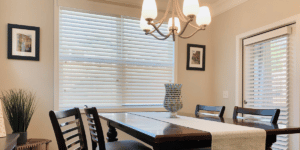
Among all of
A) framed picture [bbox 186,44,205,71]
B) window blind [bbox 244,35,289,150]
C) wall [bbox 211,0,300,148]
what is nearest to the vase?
window blind [bbox 244,35,289,150]

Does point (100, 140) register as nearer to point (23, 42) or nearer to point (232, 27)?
point (23, 42)

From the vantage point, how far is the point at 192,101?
389cm

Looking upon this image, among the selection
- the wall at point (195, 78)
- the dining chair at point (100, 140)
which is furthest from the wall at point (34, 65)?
the wall at point (195, 78)

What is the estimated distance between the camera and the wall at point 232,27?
2.84 metres

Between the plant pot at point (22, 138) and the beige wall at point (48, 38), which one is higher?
the beige wall at point (48, 38)

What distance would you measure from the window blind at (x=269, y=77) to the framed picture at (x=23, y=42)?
106 inches

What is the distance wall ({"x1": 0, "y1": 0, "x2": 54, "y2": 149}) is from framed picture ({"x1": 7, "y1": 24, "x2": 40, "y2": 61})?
5 centimetres

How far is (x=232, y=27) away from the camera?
357 centimetres

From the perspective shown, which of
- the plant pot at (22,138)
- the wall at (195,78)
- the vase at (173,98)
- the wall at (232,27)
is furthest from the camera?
the wall at (195,78)

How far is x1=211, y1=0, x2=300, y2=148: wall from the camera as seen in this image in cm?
284

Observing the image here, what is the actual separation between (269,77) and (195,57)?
4.06 ft

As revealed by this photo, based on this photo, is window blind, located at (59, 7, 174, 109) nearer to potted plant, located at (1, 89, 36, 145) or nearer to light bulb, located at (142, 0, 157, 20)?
potted plant, located at (1, 89, 36, 145)

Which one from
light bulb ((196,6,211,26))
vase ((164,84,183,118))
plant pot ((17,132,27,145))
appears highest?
light bulb ((196,6,211,26))

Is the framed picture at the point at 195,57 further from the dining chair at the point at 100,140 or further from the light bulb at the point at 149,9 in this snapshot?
the dining chair at the point at 100,140
